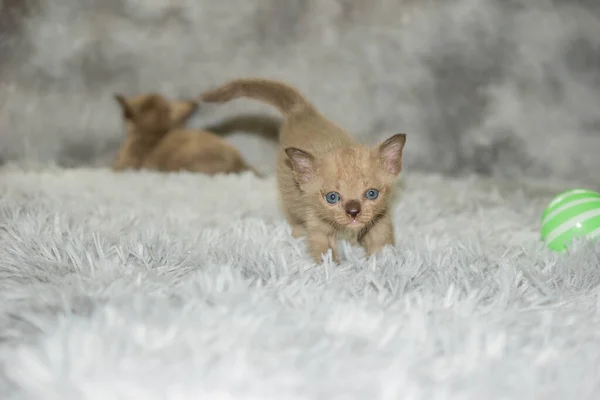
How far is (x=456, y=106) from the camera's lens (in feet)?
6.75

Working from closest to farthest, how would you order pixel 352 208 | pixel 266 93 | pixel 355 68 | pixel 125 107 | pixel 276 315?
pixel 276 315 → pixel 352 208 → pixel 266 93 → pixel 125 107 → pixel 355 68

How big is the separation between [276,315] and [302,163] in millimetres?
421

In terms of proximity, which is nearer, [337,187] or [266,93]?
[337,187]

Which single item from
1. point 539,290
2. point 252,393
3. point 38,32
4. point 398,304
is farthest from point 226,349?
point 38,32

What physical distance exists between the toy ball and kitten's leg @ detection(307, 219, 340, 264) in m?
0.41

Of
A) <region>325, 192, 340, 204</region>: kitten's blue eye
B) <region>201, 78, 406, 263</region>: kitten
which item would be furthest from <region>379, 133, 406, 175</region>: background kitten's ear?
<region>325, 192, 340, 204</region>: kitten's blue eye

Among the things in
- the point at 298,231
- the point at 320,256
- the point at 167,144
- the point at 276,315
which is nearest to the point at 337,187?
the point at 320,256

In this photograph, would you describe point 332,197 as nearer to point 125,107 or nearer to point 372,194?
point 372,194

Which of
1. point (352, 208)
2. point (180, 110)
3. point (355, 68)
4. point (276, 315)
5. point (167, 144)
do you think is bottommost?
point (276, 315)

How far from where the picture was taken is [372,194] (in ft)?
3.31

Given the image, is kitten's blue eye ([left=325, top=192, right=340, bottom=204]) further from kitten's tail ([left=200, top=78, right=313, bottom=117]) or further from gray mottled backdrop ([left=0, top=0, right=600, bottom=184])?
gray mottled backdrop ([left=0, top=0, right=600, bottom=184])

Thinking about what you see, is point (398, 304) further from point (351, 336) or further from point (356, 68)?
point (356, 68)

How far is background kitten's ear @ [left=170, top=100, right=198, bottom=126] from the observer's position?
81.3 inches

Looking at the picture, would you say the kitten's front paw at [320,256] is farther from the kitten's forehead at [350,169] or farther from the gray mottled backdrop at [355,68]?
the gray mottled backdrop at [355,68]
